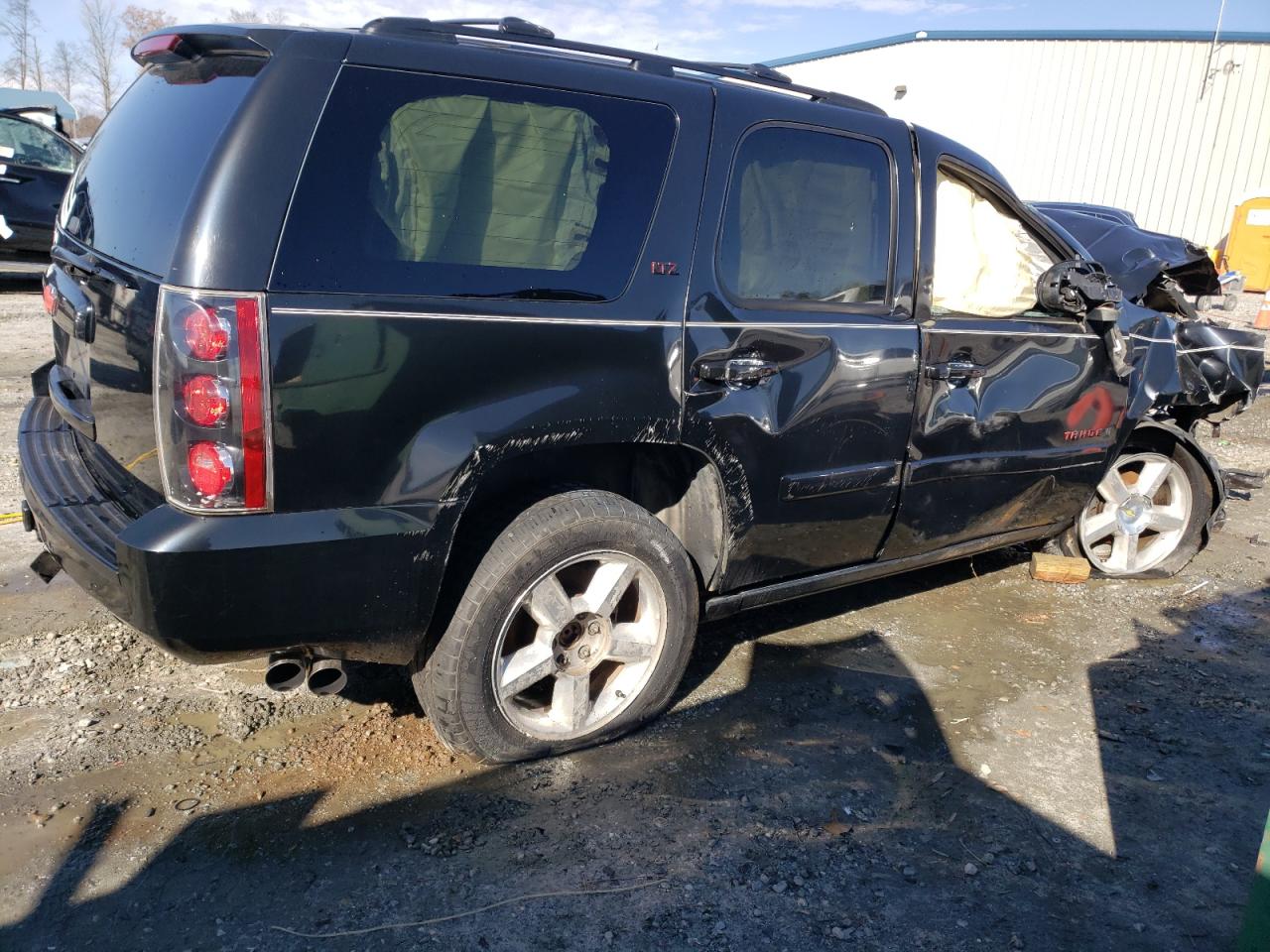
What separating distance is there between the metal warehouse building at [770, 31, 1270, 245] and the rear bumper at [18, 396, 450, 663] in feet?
74.8

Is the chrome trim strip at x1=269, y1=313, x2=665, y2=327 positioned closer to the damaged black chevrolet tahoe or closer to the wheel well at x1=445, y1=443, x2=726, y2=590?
the damaged black chevrolet tahoe

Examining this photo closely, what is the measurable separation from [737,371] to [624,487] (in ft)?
1.91

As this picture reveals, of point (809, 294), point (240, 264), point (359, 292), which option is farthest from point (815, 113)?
point (240, 264)

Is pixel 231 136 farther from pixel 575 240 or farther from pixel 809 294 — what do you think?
pixel 809 294

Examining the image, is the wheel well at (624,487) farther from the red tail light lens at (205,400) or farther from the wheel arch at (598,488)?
the red tail light lens at (205,400)

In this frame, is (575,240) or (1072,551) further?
(1072,551)

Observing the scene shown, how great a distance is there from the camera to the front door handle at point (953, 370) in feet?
11.7

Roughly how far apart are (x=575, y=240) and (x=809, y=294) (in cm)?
93

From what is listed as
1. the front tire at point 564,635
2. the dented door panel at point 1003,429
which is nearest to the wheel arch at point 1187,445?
the dented door panel at point 1003,429

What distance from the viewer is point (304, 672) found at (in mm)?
2594

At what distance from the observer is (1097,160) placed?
22031 mm

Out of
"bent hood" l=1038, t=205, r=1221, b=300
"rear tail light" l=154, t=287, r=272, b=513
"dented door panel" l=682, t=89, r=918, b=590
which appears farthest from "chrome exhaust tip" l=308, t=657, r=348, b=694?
"bent hood" l=1038, t=205, r=1221, b=300

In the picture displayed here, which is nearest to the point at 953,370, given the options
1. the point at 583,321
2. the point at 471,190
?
the point at 583,321

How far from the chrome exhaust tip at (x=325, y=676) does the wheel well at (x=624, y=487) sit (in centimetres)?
46
